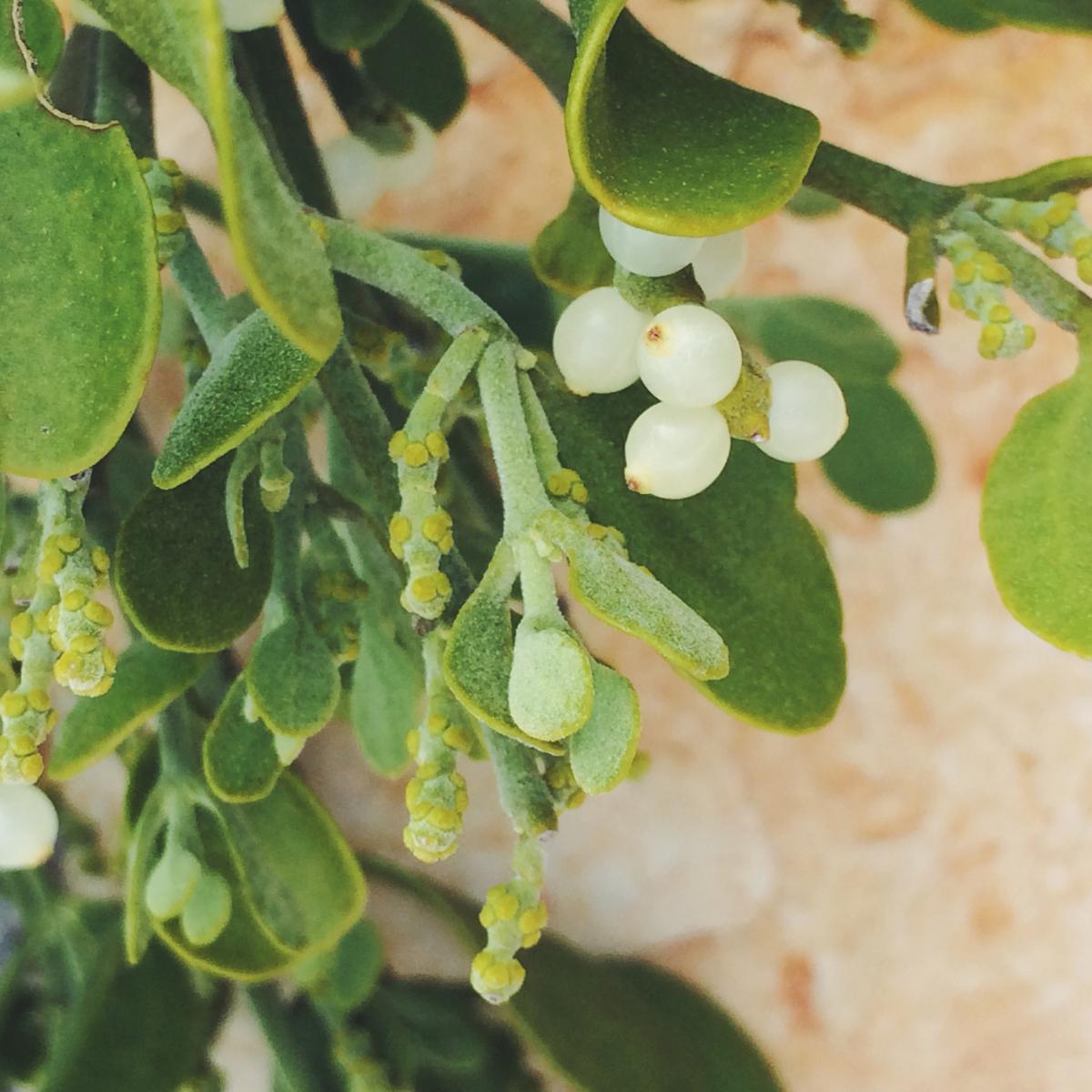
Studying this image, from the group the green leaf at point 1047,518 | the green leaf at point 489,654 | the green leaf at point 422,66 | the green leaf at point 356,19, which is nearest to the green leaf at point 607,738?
the green leaf at point 489,654

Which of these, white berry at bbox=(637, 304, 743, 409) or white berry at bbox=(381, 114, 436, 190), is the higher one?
white berry at bbox=(637, 304, 743, 409)

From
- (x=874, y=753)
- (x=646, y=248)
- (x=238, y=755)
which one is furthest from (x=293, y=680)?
(x=874, y=753)

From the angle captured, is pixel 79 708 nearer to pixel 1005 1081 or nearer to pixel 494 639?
pixel 494 639

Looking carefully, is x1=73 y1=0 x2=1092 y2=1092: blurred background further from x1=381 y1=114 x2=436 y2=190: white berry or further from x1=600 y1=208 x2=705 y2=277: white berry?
x1=600 y1=208 x2=705 y2=277: white berry

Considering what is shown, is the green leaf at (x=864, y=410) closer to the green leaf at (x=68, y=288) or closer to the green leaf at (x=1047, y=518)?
the green leaf at (x=1047, y=518)

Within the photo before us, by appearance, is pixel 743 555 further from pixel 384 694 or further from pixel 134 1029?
pixel 134 1029

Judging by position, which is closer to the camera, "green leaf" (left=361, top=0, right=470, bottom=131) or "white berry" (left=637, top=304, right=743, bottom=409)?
"white berry" (left=637, top=304, right=743, bottom=409)

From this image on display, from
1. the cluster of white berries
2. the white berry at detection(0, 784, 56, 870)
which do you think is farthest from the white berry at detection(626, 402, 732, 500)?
the white berry at detection(0, 784, 56, 870)

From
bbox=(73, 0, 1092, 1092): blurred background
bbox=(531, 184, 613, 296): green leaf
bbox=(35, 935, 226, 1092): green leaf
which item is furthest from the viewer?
bbox=(73, 0, 1092, 1092): blurred background
